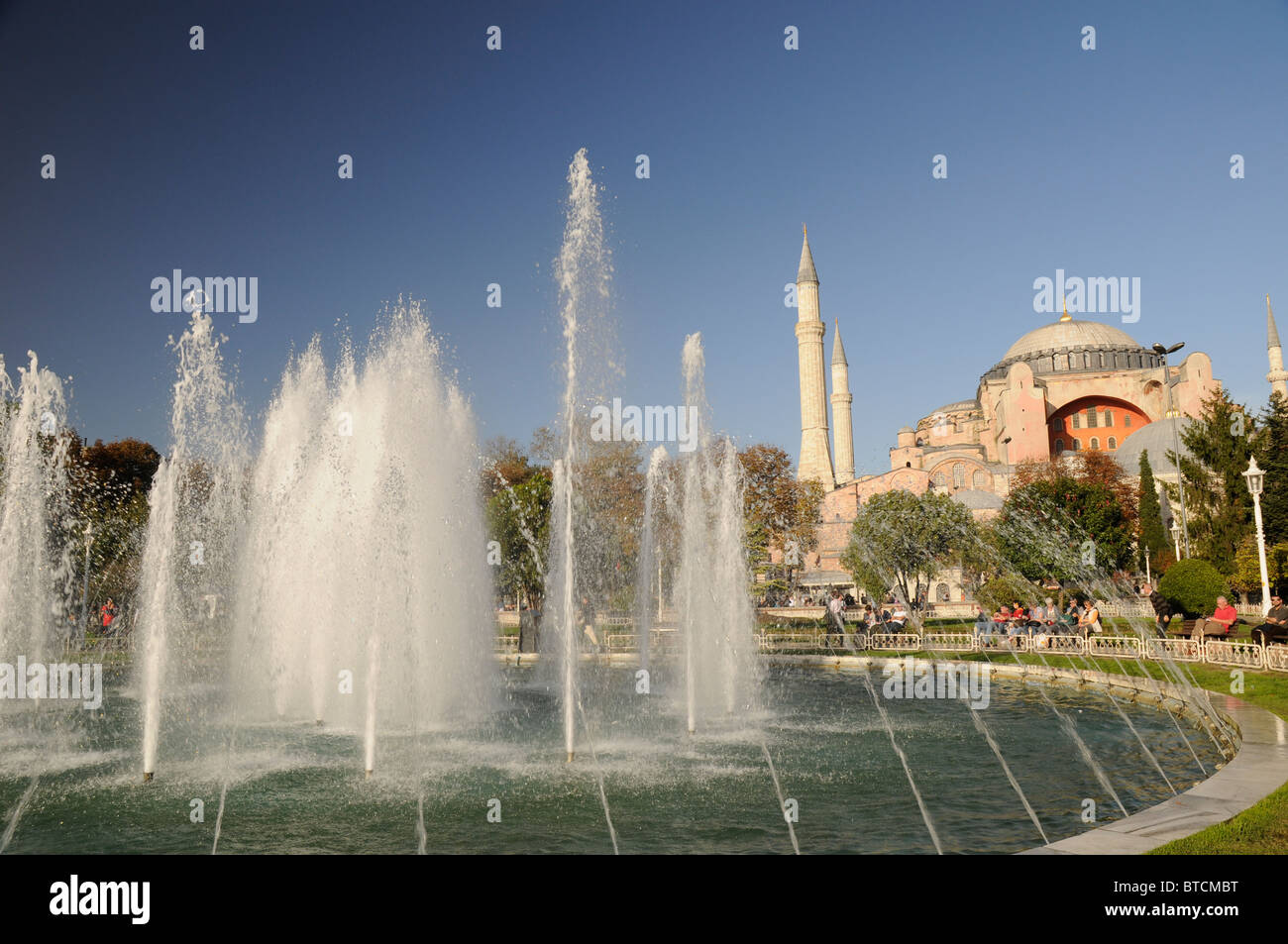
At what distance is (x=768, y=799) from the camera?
24.7 feet

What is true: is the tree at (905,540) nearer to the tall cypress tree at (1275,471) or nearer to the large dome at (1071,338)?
the tall cypress tree at (1275,471)

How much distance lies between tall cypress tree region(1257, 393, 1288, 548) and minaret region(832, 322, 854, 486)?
122ft

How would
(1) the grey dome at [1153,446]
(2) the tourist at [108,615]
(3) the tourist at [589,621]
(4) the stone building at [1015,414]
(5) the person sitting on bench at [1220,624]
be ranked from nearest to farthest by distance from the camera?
1. (5) the person sitting on bench at [1220,624]
2. (3) the tourist at [589,621]
3. (2) the tourist at [108,615]
4. (1) the grey dome at [1153,446]
5. (4) the stone building at [1015,414]

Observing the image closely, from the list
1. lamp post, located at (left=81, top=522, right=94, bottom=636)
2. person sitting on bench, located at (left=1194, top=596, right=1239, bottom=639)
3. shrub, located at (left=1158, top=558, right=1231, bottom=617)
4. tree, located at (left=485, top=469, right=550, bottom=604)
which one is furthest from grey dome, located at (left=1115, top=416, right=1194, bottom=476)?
lamp post, located at (left=81, top=522, right=94, bottom=636)

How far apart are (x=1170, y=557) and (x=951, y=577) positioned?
10.9 m

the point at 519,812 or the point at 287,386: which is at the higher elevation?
the point at 287,386

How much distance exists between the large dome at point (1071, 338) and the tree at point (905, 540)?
45.5 m

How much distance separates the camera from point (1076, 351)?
67750mm

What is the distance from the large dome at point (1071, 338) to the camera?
226ft

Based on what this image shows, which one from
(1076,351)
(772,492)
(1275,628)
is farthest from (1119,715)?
(1076,351)

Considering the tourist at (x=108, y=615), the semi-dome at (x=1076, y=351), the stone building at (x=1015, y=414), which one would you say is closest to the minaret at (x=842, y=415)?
Answer: the stone building at (x=1015, y=414)

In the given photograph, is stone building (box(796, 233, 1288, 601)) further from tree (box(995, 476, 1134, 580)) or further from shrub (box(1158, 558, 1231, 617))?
shrub (box(1158, 558, 1231, 617))
